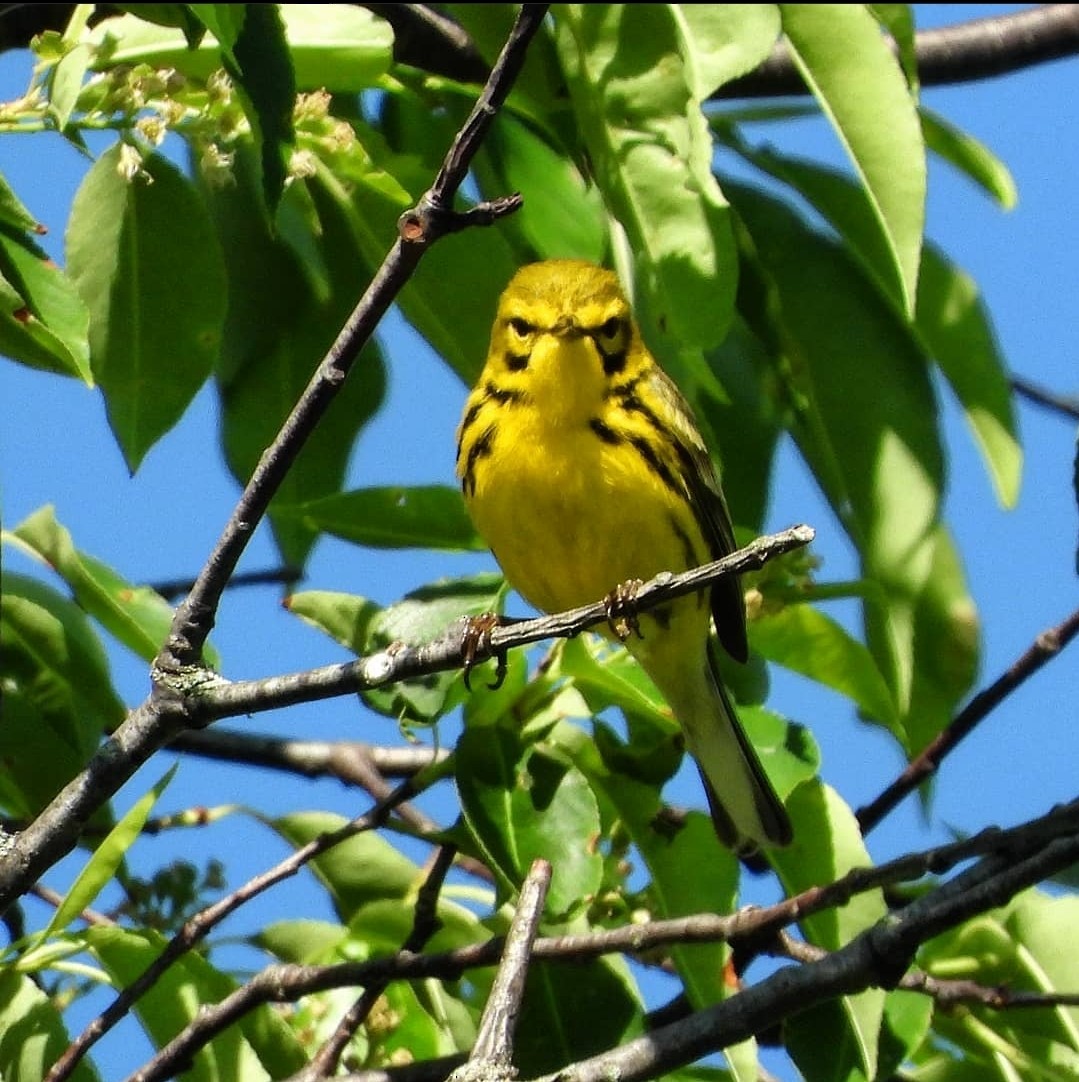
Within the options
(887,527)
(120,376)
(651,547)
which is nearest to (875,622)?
(887,527)

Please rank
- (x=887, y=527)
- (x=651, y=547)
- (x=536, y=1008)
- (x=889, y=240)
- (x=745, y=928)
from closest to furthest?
(x=745, y=928) < (x=889, y=240) < (x=536, y=1008) < (x=887, y=527) < (x=651, y=547)

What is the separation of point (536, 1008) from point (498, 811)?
0.31 meters

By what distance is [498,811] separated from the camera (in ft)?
7.48

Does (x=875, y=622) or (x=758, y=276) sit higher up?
(x=758, y=276)

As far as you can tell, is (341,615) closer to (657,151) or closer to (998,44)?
(657,151)

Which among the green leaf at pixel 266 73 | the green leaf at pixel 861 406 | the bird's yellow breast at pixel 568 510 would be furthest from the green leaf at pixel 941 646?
the green leaf at pixel 266 73

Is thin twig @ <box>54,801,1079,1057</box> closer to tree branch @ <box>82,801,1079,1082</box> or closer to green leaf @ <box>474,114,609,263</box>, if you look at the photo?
tree branch @ <box>82,801,1079,1082</box>

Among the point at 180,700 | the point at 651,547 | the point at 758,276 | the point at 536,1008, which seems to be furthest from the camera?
the point at 651,547

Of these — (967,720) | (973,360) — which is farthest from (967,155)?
(967,720)

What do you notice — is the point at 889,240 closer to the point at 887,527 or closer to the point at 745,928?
the point at 887,527

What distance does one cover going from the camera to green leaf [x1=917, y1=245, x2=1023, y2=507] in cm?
265

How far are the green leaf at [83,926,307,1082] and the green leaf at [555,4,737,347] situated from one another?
3.23 ft

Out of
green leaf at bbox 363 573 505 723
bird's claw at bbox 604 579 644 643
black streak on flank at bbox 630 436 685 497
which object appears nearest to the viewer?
bird's claw at bbox 604 579 644 643

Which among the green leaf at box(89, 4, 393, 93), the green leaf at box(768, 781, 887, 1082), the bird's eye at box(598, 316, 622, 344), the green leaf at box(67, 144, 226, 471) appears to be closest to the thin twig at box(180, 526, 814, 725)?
the green leaf at box(67, 144, 226, 471)
